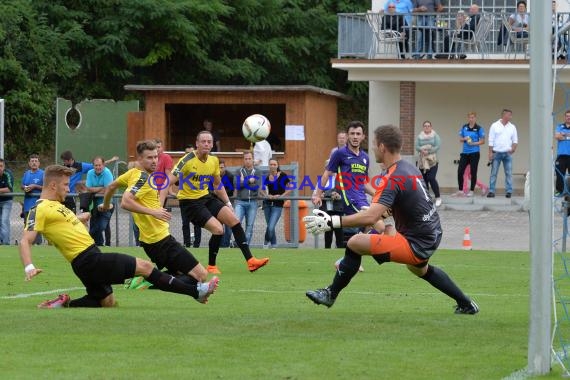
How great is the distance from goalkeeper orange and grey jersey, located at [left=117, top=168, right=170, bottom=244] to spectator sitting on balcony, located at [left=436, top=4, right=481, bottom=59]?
1804 cm

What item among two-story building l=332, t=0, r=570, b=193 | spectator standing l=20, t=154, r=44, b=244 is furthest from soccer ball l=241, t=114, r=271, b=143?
two-story building l=332, t=0, r=570, b=193

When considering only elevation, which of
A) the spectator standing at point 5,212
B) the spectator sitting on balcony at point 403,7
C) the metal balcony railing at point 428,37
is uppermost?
the spectator sitting on balcony at point 403,7

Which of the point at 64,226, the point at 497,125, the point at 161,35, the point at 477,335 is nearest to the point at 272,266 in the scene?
the point at 64,226

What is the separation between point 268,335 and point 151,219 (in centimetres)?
393

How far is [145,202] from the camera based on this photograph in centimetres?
1295

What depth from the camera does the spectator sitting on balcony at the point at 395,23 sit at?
99.0 ft

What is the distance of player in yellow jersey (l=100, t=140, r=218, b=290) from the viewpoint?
12352 mm

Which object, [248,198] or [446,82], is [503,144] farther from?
[248,198]

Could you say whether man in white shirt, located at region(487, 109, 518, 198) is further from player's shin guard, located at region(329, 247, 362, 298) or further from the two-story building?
player's shin guard, located at region(329, 247, 362, 298)

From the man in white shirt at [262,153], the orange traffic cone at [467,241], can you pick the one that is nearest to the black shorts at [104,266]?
the orange traffic cone at [467,241]

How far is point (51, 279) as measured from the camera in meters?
14.6

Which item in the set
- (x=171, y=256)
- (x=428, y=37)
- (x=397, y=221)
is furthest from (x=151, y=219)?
(x=428, y=37)

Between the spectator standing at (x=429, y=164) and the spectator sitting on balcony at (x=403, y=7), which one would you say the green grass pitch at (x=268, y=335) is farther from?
the spectator sitting on balcony at (x=403, y=7)

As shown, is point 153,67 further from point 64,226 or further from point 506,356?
point 506,356
